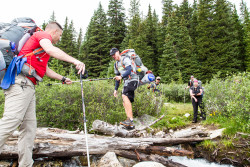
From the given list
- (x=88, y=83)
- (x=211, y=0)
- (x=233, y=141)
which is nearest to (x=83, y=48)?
(x=211, y=0)

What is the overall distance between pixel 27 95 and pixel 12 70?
0.42 m

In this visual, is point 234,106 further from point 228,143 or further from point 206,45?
point 206,45

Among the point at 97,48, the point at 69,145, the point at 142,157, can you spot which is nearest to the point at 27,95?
the point at 69,145

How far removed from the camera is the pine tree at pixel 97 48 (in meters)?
40.2

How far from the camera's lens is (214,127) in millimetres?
7223

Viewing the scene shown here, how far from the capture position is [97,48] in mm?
40844

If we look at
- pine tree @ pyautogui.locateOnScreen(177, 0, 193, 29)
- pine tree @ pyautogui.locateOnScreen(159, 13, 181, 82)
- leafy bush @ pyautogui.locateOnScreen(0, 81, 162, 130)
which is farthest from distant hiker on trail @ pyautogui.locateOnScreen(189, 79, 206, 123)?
pine tree @ pyautogui.locateOnScreen(177, 0, 193, 29)

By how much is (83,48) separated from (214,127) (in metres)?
40.1

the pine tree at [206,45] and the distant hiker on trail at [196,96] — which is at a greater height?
the pine tree at [206,45]

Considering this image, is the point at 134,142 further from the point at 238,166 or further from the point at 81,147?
the point at 238,166

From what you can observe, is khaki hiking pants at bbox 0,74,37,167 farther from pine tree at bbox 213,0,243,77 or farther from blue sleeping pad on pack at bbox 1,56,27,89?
pine tree at bbox 213,0,243,77

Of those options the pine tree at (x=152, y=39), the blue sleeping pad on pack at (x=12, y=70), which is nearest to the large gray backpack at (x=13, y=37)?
the blue sleeping pad on pack at (x=12, y=70)

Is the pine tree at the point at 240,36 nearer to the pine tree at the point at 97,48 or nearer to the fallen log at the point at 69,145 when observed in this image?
the pine tree at the point at 97,48

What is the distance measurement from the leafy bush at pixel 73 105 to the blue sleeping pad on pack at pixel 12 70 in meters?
3.88
